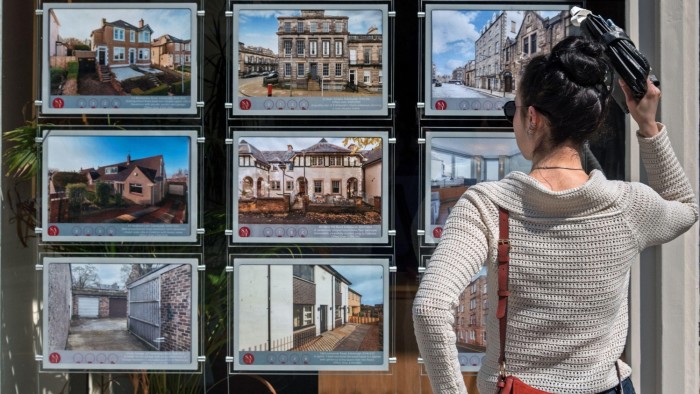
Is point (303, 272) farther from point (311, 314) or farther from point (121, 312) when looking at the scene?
point (121, 312)

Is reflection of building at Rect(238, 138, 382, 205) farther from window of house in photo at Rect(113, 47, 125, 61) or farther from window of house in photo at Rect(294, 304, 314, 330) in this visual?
window of house in photo at Rect(113, 47, 125, 61)

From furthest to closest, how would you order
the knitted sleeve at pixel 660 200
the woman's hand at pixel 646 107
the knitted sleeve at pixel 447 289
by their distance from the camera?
the woman's hand at pixel 646 107 → the knitted sleeve at pixel 660 200 → the knitted sleeve at pixel 447 289

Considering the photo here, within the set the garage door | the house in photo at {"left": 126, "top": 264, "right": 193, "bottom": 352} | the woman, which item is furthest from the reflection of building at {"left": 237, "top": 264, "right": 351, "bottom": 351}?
the woman

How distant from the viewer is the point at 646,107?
8.50 ft

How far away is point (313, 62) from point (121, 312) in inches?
61.6

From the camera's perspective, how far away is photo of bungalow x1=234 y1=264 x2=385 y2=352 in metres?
4.27

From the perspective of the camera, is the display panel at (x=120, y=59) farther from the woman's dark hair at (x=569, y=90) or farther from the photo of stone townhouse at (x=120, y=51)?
the woman's dark hair at (x=569, y=90)

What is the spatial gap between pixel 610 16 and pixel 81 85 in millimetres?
2632

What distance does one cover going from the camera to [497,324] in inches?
93.6

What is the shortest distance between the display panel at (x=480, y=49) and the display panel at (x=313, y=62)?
0.25 meters

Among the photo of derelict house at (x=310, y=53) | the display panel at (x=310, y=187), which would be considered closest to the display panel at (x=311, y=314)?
the display panel at (x=310, y=187)

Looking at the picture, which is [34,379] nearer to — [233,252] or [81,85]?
[233,252]

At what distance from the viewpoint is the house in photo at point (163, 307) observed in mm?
4320

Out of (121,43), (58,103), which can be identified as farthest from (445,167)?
(58,103)
